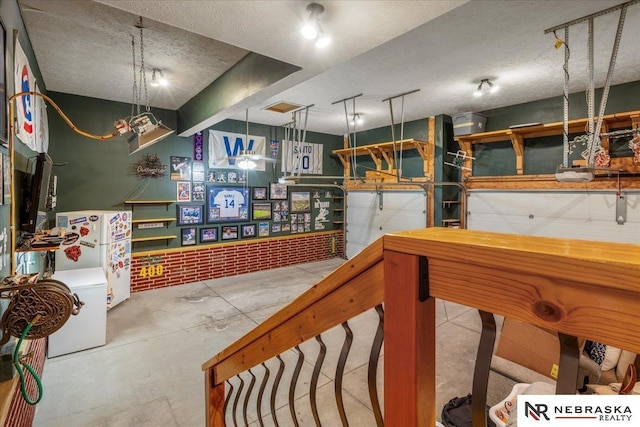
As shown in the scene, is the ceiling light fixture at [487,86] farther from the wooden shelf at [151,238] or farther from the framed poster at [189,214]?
the wooden shelf at [151,238]

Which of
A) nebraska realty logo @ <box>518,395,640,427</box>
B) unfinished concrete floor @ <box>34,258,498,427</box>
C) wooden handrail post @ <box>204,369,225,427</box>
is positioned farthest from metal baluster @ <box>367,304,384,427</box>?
unfinished concrete floor @ <box>34,258,498,427</box>

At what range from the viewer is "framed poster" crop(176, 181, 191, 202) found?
5.75 metres

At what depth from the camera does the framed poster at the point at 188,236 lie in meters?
5.84

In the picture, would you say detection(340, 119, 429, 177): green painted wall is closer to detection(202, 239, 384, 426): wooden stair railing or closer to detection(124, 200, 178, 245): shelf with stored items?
detection(124, 200, 178, 245): shelf with stored items

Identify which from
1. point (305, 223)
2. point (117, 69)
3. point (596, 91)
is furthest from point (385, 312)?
point (305, 223)

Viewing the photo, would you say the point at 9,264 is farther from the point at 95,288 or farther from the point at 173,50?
the point at 173,50

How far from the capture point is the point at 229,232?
6.40m

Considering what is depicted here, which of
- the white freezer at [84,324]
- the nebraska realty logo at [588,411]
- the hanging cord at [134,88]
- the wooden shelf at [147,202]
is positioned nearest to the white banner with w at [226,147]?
the wooden shelf at [147,202]

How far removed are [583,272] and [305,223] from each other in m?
7.18

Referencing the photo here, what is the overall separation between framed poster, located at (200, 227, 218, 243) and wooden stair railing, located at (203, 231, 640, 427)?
5579 millimetres

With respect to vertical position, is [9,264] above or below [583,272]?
below

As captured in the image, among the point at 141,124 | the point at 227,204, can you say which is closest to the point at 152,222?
the point at 227,204

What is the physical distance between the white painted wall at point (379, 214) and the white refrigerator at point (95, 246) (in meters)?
4.29

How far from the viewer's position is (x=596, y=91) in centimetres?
438
